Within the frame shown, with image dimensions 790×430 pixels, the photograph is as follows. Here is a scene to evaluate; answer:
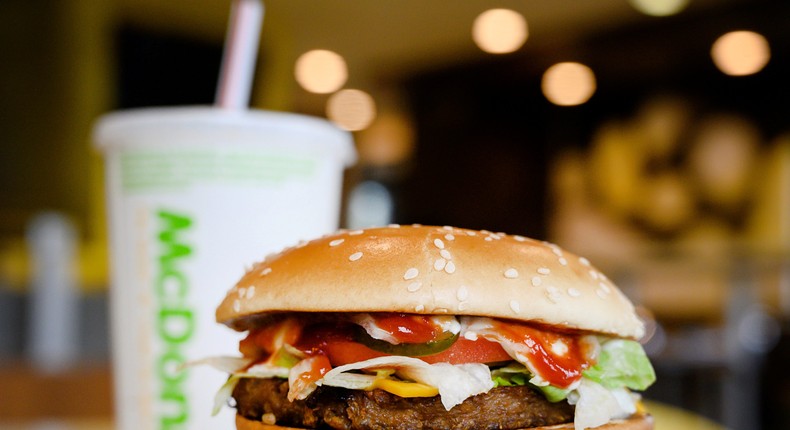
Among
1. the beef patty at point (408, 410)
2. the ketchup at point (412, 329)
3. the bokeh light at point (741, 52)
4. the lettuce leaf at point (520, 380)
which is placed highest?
the bokeh light at point (741, 52)

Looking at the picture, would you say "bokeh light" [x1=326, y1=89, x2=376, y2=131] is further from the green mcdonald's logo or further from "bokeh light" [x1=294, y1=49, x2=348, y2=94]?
the green mcdonald's logo

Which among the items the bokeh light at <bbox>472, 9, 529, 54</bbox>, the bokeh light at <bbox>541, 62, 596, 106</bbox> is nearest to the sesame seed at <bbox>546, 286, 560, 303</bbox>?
the bokeh light at <bbox>472, 9, 529, 54</bbox>

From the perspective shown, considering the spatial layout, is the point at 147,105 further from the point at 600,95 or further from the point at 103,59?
the point at 600,95

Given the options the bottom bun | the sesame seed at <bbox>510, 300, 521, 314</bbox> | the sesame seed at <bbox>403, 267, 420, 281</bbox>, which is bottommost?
the bottom bun

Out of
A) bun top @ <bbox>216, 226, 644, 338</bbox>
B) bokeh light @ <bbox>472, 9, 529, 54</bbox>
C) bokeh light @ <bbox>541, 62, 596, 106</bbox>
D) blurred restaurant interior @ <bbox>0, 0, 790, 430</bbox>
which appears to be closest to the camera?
bun top @ <bbox>216, 226, 644, 338</bbox>

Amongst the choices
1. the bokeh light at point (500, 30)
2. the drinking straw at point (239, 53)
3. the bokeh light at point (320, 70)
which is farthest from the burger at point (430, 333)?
the bokeh light at point (320, 70)

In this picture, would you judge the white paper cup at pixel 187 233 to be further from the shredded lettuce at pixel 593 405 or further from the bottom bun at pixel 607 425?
the shredded lettuce at pixel 593 405
